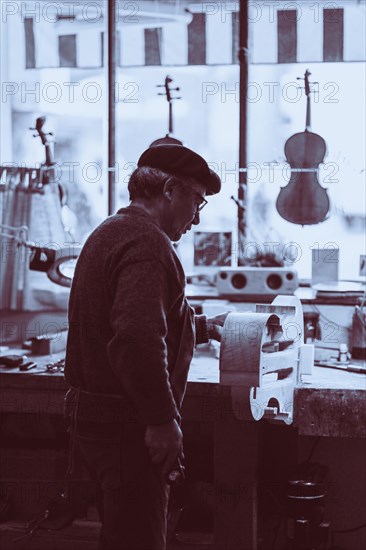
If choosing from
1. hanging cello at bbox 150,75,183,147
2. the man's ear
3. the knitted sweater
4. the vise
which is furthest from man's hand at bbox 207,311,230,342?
hanging cello at bbox 150,75,183,147

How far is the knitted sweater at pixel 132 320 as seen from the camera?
2.20m

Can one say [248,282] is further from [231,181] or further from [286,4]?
[286,4]

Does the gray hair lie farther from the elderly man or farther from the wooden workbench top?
the wooden workbench top

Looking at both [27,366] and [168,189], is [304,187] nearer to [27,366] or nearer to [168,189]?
[27,366]

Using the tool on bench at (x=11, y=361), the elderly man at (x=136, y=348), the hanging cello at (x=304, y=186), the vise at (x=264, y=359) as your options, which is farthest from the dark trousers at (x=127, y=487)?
the hanging cello at (x=304, y=186)

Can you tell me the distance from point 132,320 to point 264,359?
2.41 ft

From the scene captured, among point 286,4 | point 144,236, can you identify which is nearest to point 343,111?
point 286,4

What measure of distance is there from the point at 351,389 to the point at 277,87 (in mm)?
2006

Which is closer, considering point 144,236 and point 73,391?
point 144,236

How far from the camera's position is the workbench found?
3123mm

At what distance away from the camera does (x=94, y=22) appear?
4766 millimetres

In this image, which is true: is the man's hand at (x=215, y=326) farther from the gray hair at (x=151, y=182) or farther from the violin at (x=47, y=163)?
the violin at (x=47, y=163)

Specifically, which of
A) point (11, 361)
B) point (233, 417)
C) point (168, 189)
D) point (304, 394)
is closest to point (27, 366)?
point (11, 361)

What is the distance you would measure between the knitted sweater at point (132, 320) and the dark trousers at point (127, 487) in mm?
96
